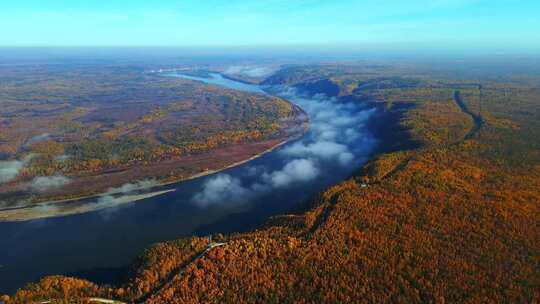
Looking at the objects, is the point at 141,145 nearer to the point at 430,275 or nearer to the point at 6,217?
the point at 6,217

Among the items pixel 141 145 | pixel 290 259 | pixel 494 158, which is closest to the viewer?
pixel 290 259

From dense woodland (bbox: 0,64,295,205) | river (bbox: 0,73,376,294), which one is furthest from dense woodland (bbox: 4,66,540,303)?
dense woodland (bbox: 0,64,295,205)

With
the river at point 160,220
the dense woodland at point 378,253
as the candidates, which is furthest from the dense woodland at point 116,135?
the dense woodland at point 378,253

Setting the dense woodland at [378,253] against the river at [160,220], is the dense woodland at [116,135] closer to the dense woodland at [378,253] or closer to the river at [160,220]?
the river at [160,220]

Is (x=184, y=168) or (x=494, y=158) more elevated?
(x=494, y=158)

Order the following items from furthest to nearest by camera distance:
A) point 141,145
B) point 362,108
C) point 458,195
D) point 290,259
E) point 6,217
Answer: point 362,108
point 141,145
point 6,217
point 458,195
point 290,259

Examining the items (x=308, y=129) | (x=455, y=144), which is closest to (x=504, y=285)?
(x=455, y=144)
